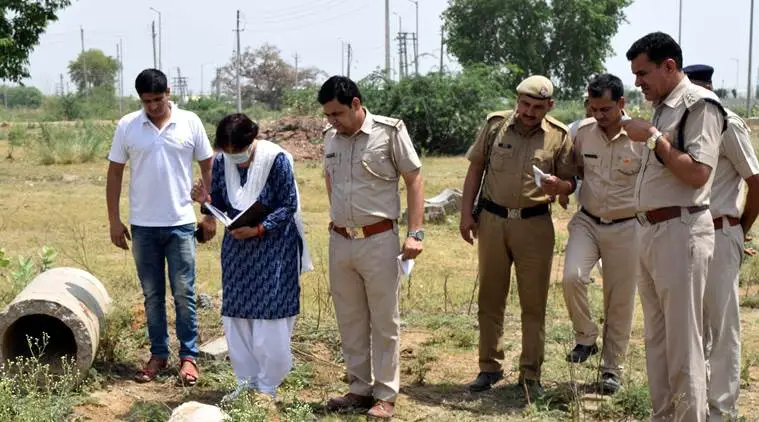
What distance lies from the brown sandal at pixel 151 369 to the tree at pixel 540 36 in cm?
4960

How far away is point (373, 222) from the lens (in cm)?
516

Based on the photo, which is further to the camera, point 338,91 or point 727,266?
point 338,91

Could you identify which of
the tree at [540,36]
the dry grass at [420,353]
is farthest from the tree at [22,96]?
the dry grass at [420,353]

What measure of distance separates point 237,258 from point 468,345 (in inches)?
84.1

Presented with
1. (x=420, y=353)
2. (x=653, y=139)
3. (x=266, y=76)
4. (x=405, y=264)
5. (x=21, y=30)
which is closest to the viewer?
(x=653, y=139)

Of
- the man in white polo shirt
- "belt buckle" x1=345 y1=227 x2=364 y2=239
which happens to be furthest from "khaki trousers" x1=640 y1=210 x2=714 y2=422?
the man in white polo shirt

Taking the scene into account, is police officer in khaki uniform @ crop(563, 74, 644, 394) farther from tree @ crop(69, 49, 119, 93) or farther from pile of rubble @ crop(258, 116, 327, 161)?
tree @ crop(69, 49, 119, 93)

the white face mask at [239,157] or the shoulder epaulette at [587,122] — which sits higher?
the shoulder epaulette at [587,122]

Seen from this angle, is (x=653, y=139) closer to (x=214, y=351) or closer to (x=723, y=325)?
(x=723, y=325)

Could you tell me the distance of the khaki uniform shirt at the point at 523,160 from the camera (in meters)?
5.45

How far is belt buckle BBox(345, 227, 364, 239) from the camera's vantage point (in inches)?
203

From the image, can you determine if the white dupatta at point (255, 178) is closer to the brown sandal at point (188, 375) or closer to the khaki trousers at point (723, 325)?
the brown sandal at point (188, 375)

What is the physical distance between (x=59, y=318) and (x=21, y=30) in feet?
46.9

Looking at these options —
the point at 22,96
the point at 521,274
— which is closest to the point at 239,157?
the point at 521,274
